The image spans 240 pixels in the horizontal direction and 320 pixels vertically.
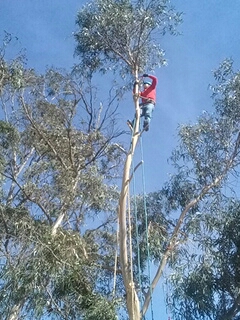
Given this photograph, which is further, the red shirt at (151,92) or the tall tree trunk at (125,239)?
the red shirt at (151,92)

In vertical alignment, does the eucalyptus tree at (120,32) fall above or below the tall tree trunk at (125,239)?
above

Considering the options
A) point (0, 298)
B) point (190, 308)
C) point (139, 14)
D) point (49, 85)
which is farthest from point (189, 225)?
point (49, 85)

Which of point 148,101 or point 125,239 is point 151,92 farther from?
point 125,239

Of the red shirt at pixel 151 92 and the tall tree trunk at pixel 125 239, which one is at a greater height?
the red shirt at pixel 151 92

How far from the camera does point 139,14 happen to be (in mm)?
7215

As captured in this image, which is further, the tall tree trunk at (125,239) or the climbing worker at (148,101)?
the climbing worker at (148,101)

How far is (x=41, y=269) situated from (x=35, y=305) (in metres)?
0.39

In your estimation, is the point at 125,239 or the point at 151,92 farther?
the point at 151,92

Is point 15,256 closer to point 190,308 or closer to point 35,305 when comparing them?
point 35,305

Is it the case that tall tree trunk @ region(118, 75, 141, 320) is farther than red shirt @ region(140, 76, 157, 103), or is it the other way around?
red shirt @ region(140, 76, 157, 103)

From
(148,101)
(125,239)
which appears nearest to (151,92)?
(148,101)

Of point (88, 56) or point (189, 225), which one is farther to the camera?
point (88, 56)

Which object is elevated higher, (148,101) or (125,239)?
(148,101)

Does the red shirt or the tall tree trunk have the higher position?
the red shirt
